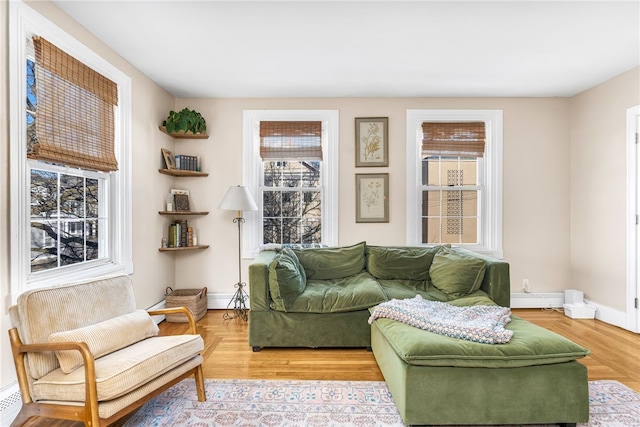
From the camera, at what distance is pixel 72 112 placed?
7.95 ft

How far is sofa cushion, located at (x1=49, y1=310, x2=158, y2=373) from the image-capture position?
5.52ft

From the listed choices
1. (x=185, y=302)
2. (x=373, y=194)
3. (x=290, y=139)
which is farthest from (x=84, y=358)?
(x=373, y=194)

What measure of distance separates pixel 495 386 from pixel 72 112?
10.7 ft

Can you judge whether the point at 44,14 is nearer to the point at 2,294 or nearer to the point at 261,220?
the point at 2,294

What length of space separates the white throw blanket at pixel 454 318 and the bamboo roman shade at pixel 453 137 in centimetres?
221

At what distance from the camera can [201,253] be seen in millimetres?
4078

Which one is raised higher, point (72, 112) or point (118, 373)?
point (72, 112)

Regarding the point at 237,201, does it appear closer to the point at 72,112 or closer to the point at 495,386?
the point at 72,112

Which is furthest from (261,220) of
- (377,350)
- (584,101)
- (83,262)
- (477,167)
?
(584,101)

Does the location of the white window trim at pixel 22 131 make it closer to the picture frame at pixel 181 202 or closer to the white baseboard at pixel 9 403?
the white baseboard at pixel 9 403

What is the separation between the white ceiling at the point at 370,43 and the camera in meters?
2.29

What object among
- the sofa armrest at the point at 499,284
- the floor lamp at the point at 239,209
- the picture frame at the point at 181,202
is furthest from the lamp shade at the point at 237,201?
the sofa armrest at the point at 499,284

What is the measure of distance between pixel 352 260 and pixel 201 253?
1883mm

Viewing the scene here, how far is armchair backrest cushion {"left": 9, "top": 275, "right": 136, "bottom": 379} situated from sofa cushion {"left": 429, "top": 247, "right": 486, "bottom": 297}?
2572 mm
